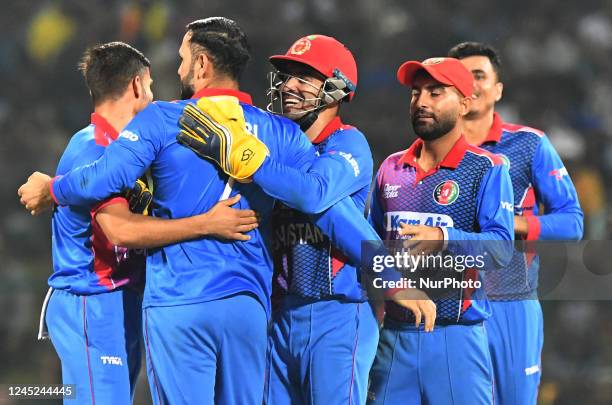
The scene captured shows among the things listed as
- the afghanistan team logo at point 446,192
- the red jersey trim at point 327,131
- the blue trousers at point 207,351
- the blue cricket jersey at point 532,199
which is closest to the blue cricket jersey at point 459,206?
the afghanistan team logo at point 446,192

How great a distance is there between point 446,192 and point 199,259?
1.04 metres

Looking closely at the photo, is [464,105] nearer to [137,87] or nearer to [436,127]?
[436,127]

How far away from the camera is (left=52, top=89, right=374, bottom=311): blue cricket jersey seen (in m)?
3.06

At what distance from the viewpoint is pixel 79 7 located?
9.22 meters

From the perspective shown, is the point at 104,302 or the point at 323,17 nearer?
the point at 104,302

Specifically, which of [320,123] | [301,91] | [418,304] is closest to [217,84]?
[301,91]

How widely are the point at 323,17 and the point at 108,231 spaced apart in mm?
6220

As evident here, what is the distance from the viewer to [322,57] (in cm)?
350

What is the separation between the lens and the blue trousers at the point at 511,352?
409cm

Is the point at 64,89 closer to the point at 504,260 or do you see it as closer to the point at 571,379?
the point at 571,379

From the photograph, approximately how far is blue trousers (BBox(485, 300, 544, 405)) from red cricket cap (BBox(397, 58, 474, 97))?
1.06 metres

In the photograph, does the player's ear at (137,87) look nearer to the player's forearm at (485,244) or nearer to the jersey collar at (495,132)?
the player's forearm at (485,244)

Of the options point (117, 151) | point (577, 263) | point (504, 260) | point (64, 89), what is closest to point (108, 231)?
point (117, 151)

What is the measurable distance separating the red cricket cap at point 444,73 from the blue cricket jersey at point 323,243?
41 centimetres
